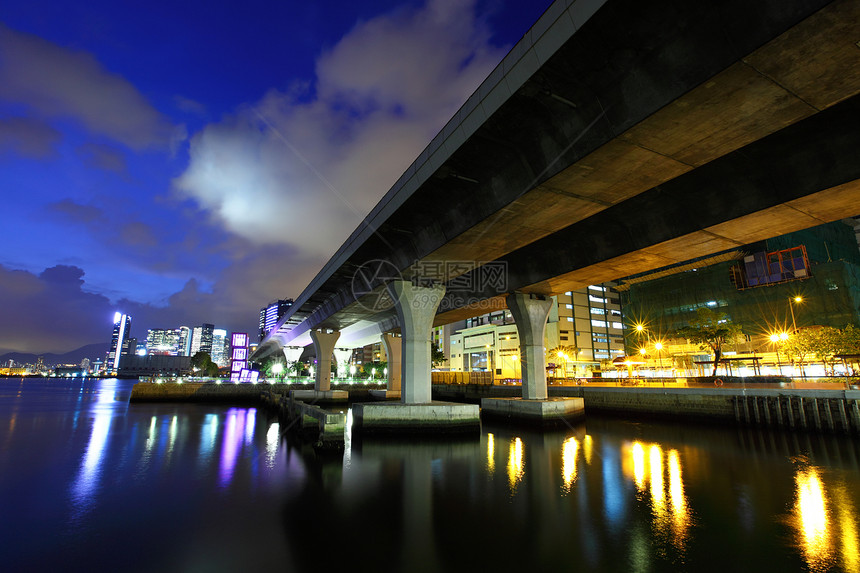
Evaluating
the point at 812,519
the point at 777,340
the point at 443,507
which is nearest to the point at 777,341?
the point at 777,340

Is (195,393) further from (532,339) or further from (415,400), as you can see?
(532,339)

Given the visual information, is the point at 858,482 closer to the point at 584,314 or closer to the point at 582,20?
the point at 582,20

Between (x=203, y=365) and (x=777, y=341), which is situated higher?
(x=777, y=341)

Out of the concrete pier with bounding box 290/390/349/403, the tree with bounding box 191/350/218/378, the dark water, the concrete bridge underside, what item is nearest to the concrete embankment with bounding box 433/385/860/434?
the dark water

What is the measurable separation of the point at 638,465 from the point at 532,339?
58.2 feet

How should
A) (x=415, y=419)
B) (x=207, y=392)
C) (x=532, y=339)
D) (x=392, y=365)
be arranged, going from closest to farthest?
(x=415, y=419) < (x=532, y=339) < (x=392, y=365) < (x=207, y=392)

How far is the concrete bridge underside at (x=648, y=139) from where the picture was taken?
31.3ft

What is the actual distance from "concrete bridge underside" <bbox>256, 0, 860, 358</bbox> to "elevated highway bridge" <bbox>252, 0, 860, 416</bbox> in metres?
0.05

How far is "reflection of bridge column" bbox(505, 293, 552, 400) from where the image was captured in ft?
116

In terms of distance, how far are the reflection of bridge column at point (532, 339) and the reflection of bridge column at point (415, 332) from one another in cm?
840

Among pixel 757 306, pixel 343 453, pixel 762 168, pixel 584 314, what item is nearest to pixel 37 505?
pixel 343 453

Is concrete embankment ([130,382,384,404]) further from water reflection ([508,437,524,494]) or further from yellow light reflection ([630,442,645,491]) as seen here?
yellow light reflection ([630,442,645,491])

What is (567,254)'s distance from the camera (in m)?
27.3

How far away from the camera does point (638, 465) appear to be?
61.5 feet
